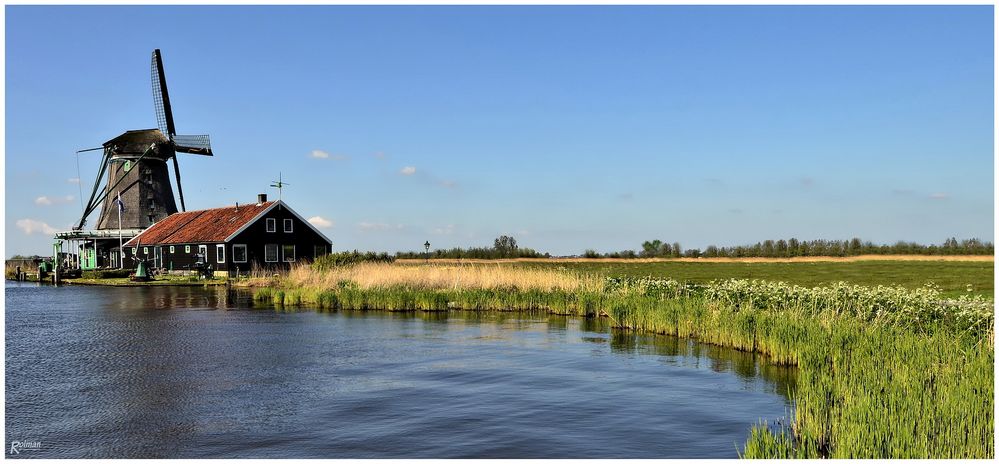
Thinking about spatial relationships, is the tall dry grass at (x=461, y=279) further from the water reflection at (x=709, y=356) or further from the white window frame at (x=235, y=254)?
the white window frame at (x=235, y=254)

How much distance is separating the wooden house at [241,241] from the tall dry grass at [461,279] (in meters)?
17.7

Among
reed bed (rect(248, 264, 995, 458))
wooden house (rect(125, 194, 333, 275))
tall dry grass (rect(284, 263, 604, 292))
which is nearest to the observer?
reed bed (rect(248, 264, 995, 458))

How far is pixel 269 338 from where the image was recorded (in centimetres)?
2034

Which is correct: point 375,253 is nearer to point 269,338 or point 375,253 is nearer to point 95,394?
point 269,338

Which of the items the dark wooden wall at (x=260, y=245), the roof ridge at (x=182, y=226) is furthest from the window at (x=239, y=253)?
the roof ridge at (x=182, y=226)

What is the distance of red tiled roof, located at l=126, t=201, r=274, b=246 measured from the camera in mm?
52562

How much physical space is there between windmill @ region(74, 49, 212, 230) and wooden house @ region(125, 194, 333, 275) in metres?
5.28

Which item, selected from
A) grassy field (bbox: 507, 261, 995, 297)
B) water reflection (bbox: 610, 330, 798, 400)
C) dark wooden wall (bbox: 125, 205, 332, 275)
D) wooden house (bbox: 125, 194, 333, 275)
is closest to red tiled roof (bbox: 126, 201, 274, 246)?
wooden house (bbox: 125, 194, 333, 275)

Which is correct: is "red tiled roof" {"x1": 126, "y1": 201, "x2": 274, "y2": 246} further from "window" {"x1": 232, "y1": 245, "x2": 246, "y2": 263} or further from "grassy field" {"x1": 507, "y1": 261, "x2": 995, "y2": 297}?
"grassy field" {"x1": 507, "y1": 261, "x2": 995, "y2": 297}

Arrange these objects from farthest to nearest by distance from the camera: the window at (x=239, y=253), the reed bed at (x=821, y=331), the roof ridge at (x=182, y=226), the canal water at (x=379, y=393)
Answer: the roof ridge at (x=182, y=226) < the window at (x=239, y=253) < the canal water at (x=379, y=393) < the reed bed at (x=821, y=331)

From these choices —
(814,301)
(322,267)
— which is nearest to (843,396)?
(814,301)

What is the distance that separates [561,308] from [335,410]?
16.2 meters

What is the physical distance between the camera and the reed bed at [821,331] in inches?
313

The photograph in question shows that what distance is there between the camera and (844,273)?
157 feet
